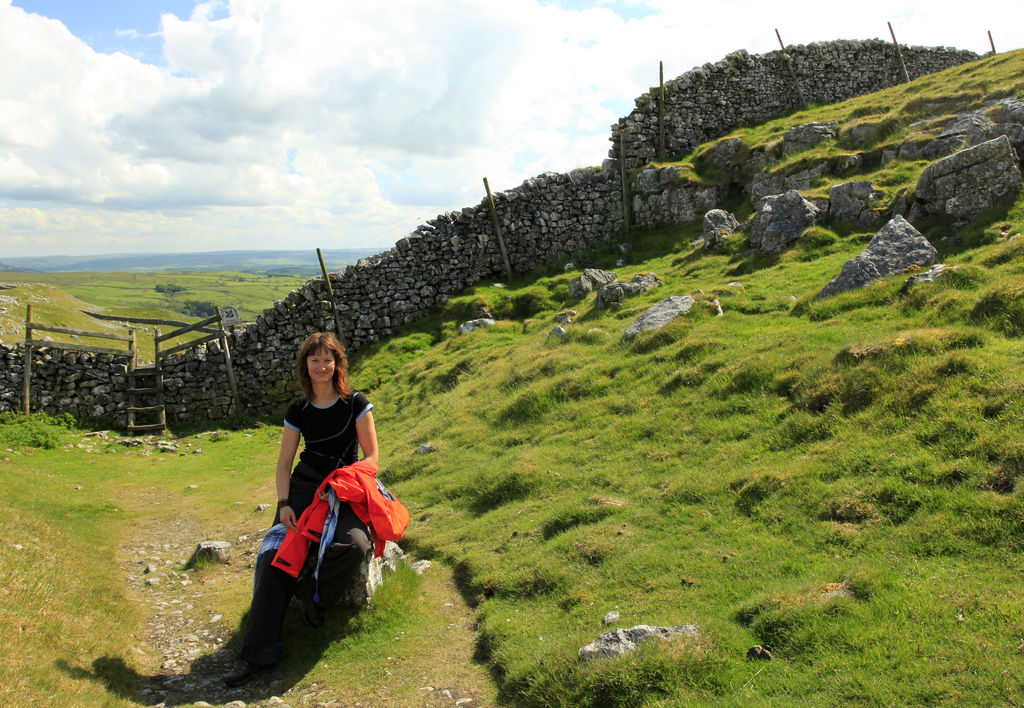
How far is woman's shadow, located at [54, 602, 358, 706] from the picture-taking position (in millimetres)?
5715

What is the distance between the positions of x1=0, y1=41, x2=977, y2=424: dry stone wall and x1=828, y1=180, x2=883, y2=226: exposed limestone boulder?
7.59 metres

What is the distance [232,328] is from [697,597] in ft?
68.8

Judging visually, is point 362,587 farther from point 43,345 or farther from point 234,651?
point 43,345

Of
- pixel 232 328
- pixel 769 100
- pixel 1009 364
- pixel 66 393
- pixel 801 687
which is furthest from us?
pixel 769 100

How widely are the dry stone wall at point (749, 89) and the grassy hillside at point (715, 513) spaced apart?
45.6 ft

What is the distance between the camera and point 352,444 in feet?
23.3

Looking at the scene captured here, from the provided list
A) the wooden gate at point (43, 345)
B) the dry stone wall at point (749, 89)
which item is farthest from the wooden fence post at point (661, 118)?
the wooden gate at point (43, 345)

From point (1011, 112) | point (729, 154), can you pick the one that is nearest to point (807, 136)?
point (729, 154)

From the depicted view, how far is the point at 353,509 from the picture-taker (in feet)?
22.0

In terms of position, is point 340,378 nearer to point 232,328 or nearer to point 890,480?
point 890,480

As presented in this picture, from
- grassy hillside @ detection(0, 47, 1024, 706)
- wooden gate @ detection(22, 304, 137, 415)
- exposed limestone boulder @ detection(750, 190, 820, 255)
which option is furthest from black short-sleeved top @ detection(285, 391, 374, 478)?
wooden gate @ detection(22, 304, 137, 415)

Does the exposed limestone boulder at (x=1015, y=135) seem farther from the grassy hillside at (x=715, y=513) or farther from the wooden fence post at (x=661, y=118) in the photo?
the wooden fence post at (x=661, y=118)

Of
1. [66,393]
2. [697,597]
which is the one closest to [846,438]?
[697,597]

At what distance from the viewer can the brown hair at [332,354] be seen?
6.85 metres
